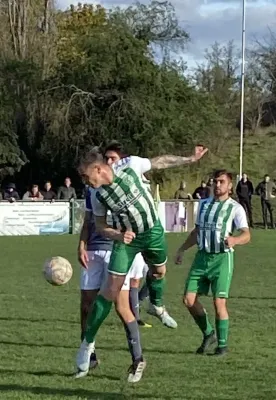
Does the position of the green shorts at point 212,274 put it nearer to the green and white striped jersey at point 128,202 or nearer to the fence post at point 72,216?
the green and white striped jersey at point 128,202

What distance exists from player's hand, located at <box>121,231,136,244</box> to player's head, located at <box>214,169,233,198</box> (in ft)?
6.10

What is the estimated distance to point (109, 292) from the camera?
24.3 ft

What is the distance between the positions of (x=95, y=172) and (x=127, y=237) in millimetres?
560

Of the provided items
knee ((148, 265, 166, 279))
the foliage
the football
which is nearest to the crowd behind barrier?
the foliage

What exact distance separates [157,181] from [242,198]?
596 inches

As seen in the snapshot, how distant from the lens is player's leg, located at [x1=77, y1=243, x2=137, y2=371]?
7.28 meters

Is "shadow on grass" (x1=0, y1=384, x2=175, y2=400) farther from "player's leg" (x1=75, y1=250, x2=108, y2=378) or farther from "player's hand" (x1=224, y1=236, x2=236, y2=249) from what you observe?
"player's hand" (x1=224, y1=236, x2=236, y2=249)

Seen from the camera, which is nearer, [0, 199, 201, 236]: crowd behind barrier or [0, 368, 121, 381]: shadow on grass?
[0, 368, 121, 381]: shadow on grass

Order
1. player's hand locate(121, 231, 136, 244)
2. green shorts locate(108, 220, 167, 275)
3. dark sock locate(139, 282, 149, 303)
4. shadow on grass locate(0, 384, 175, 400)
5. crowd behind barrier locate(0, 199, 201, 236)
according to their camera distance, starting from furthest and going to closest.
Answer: crowd behind barrier locate(0, 199, 201, 236) → dark sock locate(139, 282, 149, 303) → green shorts locate(108, 220, 167, 275) → player's hand locate(121, 231, 136, 244) → shadow on grass locate(0, 384, 175, 400)

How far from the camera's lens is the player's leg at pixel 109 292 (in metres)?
7.28

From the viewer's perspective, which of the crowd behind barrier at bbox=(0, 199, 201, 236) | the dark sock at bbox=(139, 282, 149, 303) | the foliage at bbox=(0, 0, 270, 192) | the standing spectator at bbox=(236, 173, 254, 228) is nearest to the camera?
→ the dark sock at bbox=(139, 282, 149, 303)

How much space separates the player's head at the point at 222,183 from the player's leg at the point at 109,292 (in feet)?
5.54

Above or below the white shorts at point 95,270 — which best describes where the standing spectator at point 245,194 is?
below

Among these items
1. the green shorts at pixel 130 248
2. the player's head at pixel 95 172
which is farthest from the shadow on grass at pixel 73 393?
the player's head at pixel 95 172
